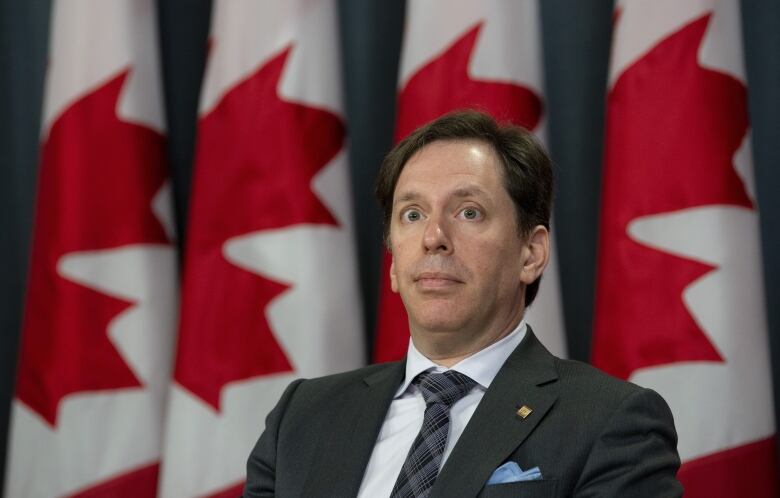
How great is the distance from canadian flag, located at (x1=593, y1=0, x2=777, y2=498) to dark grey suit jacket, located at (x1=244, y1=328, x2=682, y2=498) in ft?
2.91

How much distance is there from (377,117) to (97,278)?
1.02m

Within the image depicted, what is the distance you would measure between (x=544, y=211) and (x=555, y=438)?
46 cm

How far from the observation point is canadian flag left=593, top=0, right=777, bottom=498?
263cm

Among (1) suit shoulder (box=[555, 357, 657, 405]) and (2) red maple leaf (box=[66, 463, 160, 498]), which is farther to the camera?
(2) red maple leaf (box=[66, 463, 160, 498])

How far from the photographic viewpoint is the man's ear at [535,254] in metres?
1.90

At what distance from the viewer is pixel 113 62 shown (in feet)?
10.3

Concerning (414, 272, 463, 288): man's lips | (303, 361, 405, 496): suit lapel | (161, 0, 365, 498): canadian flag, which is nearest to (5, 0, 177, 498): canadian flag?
(161, 0, 365, 498): canadian flag

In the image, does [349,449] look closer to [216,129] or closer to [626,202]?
[626,202]

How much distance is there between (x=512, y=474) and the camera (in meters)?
1.60

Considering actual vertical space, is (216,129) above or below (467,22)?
below

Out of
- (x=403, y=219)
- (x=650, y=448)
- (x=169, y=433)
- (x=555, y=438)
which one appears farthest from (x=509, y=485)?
(x=169, y=433)

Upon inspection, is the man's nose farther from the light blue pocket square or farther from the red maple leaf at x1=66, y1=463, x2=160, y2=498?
the red maple leaf at x1=66, y1=463, x2=160, y2=498

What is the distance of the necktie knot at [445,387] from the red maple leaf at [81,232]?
1.48 metres

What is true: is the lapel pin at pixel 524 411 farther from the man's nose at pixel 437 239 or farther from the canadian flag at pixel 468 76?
the canadian flag at pixel 468 76
